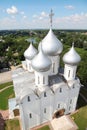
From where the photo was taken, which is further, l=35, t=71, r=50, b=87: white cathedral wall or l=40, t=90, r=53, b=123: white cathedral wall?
l=40, t=90, r=53, b=123: white cathedral wall

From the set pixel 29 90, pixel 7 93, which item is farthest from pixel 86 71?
pixel 7 93

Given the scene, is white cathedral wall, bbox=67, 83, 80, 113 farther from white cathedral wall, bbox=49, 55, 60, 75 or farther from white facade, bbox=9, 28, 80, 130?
white cathedral wall, bbox=49, 55, 60, 75

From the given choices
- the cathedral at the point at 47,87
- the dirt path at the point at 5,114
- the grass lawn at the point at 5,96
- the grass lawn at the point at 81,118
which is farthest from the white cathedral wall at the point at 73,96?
the grass lawn at the point at 5,96

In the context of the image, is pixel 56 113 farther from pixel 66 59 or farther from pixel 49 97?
pixel 66 59

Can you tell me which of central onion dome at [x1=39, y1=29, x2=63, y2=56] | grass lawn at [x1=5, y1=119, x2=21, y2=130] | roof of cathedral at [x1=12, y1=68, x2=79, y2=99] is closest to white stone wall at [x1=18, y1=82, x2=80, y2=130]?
roof of cathedral at [x1=12, y1=68, x2=79, y2=99]

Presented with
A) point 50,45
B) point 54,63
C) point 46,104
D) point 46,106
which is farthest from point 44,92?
point 50,45

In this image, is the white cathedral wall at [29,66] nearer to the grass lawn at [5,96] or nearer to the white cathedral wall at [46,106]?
the white cathedral wall at [46,106]

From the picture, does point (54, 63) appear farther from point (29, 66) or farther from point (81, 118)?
point (81, 118)
